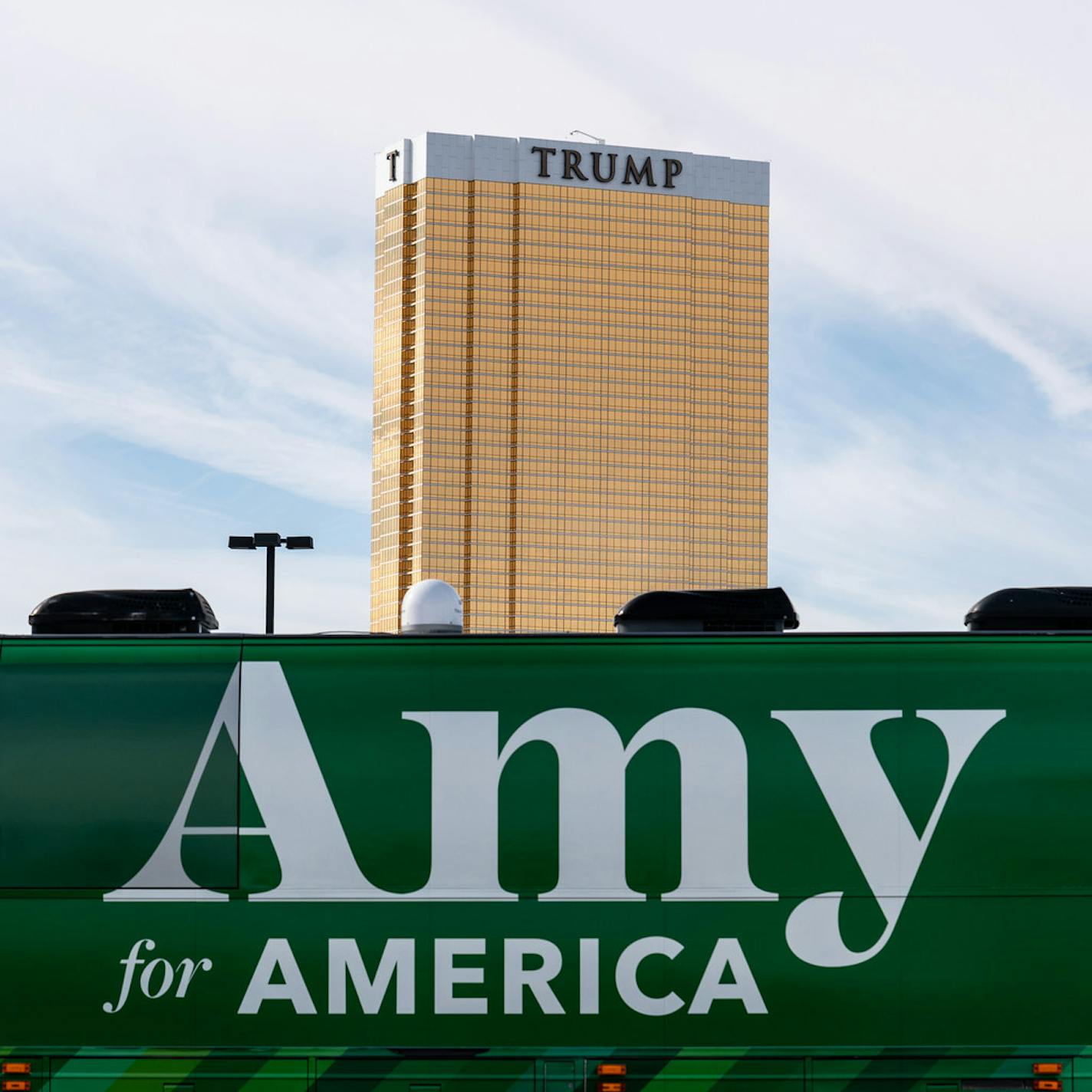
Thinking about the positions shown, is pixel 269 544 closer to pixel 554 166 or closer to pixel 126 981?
pixel 126 981

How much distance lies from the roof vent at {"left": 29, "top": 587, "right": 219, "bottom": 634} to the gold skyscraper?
5583 inches

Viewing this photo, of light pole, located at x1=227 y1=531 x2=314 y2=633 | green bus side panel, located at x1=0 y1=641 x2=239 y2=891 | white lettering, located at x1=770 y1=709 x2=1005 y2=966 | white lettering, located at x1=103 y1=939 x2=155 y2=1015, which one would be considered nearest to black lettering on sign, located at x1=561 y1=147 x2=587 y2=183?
light pole, located at x1=227 y1=531 x2=314 y2=633

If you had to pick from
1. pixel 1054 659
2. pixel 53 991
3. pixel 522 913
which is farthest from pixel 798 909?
pixel 53 991

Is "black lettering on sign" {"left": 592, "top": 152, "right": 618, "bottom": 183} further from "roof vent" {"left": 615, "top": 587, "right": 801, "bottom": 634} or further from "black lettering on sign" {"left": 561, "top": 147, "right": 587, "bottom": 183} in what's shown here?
"roof vent" {"left": 615, "top": 587, "right": 801, "bottom": 634}

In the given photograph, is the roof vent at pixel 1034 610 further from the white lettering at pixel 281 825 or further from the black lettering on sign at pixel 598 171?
the black lettering on sign at pixel 598 171

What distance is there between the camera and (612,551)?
155 metres

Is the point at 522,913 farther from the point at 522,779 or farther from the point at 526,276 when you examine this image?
the point at 526,276

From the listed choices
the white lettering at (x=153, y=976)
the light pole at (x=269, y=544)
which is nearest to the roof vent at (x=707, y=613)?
the white lettering at (x=153, y=976)

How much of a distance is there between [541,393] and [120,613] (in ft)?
481

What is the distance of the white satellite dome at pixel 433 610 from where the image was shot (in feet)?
34.4

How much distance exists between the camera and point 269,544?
3394 cm

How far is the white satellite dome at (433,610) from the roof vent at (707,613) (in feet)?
4.21

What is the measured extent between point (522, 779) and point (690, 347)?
15462cm

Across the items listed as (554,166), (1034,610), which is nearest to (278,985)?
(1034,610)
